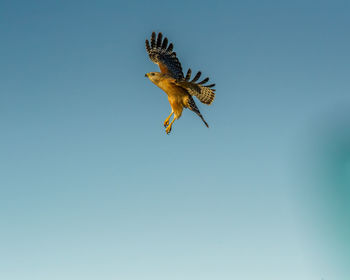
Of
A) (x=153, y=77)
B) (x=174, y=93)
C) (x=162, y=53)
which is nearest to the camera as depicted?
(x=174, y=93)

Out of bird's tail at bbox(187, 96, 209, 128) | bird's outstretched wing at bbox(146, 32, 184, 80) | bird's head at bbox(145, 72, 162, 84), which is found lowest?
bird's tail at bbox(187, 96, 209, 128)

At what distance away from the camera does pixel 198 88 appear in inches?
599

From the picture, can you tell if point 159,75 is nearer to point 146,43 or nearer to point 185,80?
point 185,80

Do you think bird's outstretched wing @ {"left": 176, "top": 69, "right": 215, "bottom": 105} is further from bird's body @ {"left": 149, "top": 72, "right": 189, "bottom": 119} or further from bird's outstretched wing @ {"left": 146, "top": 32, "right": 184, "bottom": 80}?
bird's outstretched wing @ {"left": 146, "top": 32, "right": 184, "bottom": 80}

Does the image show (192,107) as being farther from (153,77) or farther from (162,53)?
(162,53)

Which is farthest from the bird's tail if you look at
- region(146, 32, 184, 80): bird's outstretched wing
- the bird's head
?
region(146, 32, 184, 80): bird's outstretched wing

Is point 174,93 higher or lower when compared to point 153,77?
lower

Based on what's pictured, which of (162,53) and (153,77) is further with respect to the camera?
(162,53)

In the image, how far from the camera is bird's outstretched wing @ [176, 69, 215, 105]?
14.3 meters

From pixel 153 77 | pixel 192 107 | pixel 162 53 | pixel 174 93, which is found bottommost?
pixel 192 107

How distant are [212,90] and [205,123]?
2.31 meters

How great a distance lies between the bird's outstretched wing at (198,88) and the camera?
1432cm

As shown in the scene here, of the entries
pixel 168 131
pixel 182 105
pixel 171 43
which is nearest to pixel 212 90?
pixel 182 105

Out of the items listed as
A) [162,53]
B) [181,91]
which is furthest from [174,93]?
[162,53]
